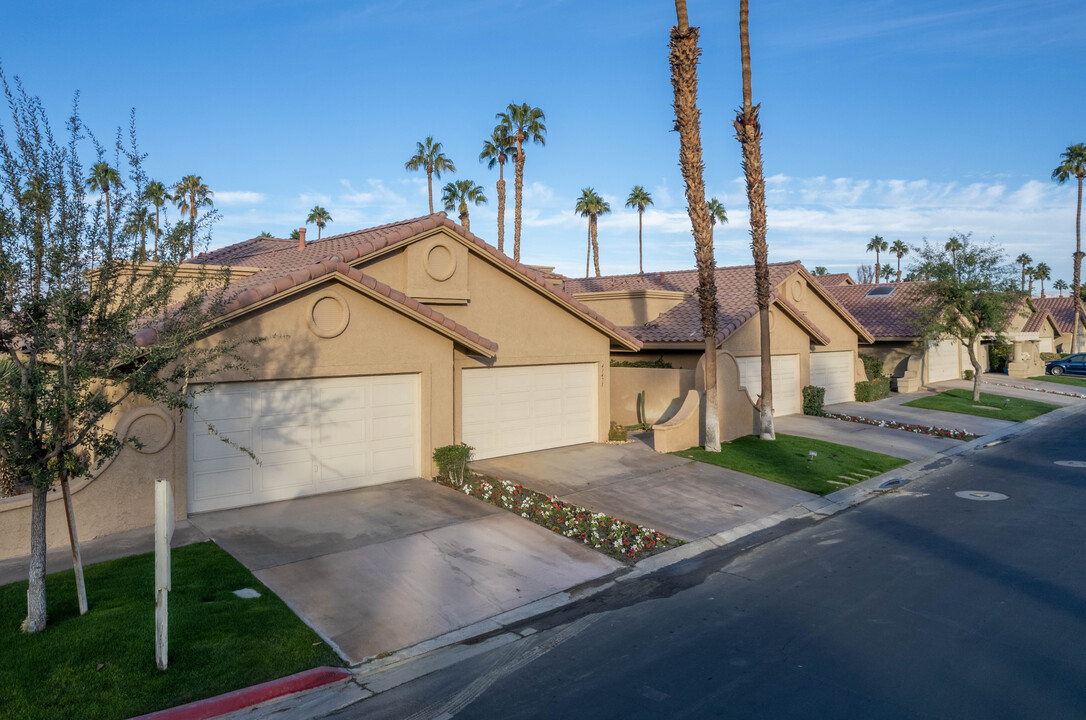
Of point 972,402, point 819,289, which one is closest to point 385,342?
point 819,289

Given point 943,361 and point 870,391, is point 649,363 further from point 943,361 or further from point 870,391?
point 943,361

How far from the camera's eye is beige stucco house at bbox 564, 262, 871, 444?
2088 centimetres

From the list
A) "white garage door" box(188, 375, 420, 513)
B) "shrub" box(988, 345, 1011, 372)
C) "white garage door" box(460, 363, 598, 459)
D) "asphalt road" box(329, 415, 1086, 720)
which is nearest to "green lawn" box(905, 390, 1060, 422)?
"shrub" box(988, 345, 1011, 372)

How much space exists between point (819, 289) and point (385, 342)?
1954 cm

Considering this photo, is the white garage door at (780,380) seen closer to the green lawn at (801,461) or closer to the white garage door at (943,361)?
the green lawn at (801,461)

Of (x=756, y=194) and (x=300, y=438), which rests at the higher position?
(x=756, y=194)

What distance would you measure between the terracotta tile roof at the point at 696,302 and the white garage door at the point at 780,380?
1.44 metres

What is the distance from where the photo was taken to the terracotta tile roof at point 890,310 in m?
33.0

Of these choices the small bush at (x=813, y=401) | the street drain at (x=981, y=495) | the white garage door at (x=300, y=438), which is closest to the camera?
the white garage door at (x=300, y=438)

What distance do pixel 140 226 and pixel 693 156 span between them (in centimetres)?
1211

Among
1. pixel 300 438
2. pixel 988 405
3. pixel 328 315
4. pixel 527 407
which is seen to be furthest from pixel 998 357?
pixel 300 438

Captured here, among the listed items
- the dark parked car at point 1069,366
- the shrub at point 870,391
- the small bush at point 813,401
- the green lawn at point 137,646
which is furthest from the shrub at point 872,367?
the green lawn at point 137,646

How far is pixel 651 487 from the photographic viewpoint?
14.3m

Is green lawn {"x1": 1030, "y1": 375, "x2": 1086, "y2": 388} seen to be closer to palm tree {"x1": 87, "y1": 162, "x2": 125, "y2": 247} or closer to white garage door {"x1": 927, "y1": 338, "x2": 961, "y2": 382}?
white garage door {"x1": 927, "y1": 338, "x2": 961, "y2": 382}
